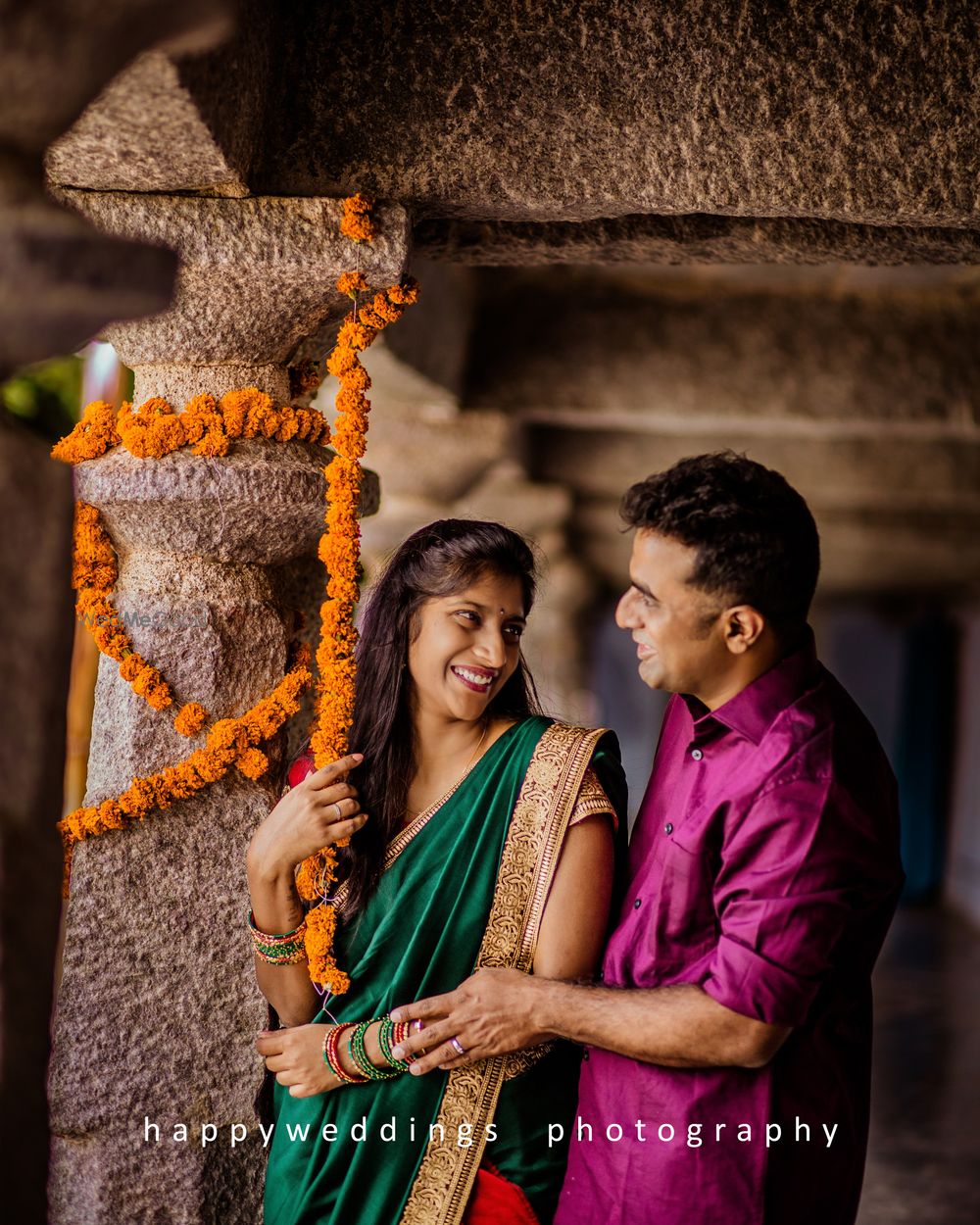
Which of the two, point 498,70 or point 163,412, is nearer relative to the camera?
point 498,70

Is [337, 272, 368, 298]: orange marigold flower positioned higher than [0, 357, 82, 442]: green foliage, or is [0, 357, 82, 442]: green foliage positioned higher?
[0, 357, 82, 442]: green foliage

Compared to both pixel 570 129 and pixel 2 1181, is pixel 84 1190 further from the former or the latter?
pixel 570 129

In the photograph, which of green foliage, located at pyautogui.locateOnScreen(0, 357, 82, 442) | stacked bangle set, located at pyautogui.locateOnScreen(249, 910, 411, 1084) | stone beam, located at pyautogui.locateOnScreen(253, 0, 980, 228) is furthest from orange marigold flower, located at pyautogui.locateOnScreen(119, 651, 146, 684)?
green foliage, located at pyautogui.locateOnScreen(0, 357, 82, 442)

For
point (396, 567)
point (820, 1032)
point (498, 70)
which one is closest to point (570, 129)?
point (498, 70)

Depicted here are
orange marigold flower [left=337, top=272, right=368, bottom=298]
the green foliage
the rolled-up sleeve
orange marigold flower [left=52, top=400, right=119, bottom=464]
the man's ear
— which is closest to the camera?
the rolled-up sleeve

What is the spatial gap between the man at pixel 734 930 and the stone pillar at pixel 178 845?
1.48ft

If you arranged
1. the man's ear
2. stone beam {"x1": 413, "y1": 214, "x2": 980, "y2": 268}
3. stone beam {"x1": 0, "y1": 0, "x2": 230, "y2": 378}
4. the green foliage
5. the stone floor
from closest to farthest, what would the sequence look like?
stone beam {"x1": 0, "y1": 0, "x2": 230, "y2": 378}, the man's ear, stone beam {"x1": 413, "y1": 214, "x2": 980, "y2": 268}, the stone floor, the green foliage

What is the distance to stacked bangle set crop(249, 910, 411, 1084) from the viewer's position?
1795 millimetres

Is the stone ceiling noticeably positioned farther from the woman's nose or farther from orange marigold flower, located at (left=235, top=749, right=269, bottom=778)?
orange marigold flower, located at (left=235, top=749, right=269, bottom=778)

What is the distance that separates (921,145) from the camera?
5.98ft

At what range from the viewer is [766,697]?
5.47ft

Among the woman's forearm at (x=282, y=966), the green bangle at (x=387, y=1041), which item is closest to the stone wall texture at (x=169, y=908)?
the woman's forearm at (x=282, y=966)

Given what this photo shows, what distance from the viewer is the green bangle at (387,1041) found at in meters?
1.79

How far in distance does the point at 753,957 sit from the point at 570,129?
1.25 meters
